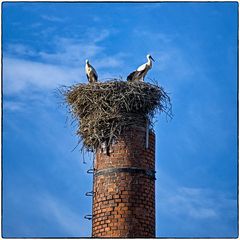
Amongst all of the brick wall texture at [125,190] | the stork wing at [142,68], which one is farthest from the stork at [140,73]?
the brick wall texture at [125,190]

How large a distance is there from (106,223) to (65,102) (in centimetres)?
300

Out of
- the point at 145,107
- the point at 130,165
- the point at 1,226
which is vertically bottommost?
the point at 1,226

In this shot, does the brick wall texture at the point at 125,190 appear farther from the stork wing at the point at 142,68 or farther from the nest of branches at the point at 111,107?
the stork wing at the point at 142,68

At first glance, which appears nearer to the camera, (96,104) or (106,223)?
(106,223)

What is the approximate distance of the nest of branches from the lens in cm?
1416

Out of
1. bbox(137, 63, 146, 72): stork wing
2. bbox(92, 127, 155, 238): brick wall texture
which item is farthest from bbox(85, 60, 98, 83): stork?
bbox(92, 127, 155, 238): brick wall texture

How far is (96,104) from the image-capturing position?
14.5m

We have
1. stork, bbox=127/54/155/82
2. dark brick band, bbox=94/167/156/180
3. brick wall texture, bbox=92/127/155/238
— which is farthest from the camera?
stork, bbox=127/54/155/82

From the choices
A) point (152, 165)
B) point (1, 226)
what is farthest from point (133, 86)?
point (1, 226)

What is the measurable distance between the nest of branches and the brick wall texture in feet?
0.76

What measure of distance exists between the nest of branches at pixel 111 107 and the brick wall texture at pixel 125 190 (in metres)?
0.23

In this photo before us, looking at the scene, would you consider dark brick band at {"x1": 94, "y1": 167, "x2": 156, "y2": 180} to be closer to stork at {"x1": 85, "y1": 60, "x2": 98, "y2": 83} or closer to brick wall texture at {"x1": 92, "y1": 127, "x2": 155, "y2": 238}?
brick wall texture at {"x1": 92, "y1": 127, "x2": 155, "y2": 238}

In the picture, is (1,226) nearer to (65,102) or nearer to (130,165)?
(130,165)

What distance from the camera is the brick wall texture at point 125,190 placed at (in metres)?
13.3
